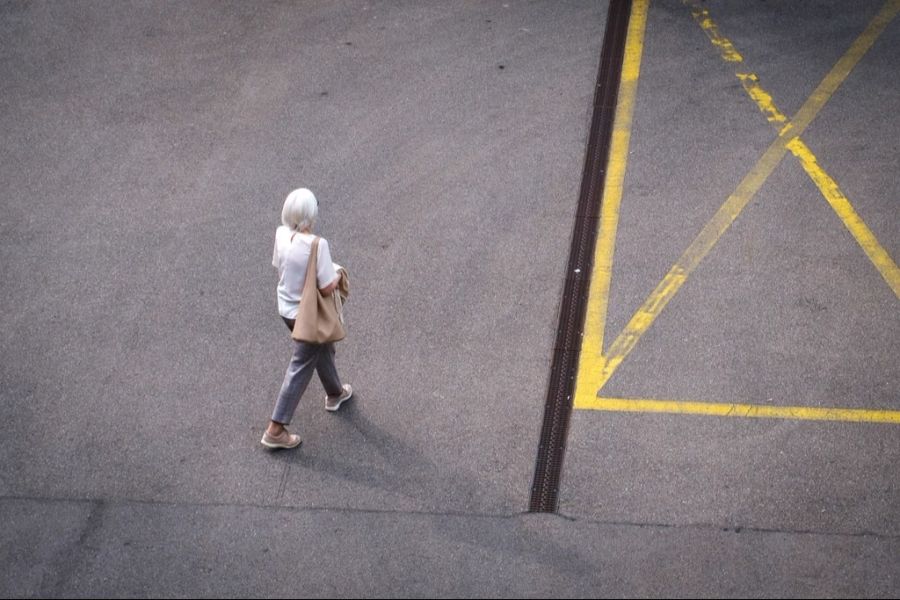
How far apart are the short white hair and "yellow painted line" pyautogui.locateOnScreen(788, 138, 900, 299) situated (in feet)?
13.7

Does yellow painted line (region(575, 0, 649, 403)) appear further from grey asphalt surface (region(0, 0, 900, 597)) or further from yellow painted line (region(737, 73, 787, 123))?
yellow painted line (region(737, 73, 787, 123))

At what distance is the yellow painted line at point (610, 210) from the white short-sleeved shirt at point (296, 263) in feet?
6.26

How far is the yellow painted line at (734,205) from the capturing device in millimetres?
7203

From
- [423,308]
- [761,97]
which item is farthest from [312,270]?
[761,97]

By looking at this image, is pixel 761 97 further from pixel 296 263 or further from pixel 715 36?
pixel 296 263

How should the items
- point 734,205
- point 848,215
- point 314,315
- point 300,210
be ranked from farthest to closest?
point 734,205, point 848,215, point 314,315, point 300,210

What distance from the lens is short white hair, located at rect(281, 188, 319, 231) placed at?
607 centimetres

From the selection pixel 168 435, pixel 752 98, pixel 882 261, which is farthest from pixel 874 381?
pixel 168 435

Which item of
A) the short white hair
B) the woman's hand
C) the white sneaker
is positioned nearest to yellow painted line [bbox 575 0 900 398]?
the white sneaker

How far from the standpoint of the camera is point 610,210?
820 centimetres

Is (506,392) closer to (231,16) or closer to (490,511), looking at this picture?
(490,511)

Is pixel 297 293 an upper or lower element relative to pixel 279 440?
upper

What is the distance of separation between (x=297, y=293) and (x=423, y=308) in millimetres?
1447

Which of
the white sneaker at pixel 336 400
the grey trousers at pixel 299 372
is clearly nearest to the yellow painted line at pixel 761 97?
the white sneaker at pixel 336 400
